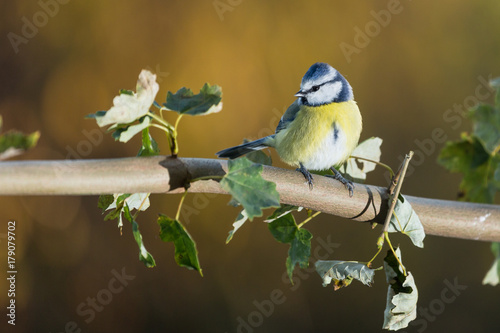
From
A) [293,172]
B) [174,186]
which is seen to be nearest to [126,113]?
[174,186]

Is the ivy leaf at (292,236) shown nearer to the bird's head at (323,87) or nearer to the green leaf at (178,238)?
the green leaf at (178,238)

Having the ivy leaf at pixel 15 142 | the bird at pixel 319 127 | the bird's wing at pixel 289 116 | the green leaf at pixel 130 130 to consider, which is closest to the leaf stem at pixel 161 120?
the green leaf at pixel 130 130

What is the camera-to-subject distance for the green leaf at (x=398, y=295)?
0.48 m

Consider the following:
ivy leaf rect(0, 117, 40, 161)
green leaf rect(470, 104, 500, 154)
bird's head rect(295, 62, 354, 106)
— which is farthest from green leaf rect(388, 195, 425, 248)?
bird's head rect(295, 62, 354, 106)

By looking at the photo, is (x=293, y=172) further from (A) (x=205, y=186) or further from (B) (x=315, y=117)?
(B) (x=315, y=117)

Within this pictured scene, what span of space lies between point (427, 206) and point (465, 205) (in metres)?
0.04

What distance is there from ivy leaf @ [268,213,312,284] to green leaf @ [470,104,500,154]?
21 cm

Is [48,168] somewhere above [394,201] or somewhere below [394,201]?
above

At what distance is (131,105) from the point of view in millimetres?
390

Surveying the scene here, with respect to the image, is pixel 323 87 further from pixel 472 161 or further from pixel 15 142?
pixel 15 142

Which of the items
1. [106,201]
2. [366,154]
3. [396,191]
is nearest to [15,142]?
[106,201]

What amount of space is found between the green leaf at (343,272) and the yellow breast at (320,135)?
1.15 feet

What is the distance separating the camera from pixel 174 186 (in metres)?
0.41

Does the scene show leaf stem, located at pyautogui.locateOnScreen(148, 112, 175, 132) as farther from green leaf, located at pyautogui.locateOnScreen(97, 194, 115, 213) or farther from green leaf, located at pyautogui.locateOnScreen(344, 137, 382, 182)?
green leaf, located at pyautogui.locateOnScreen(344, 137, 382, 182)
